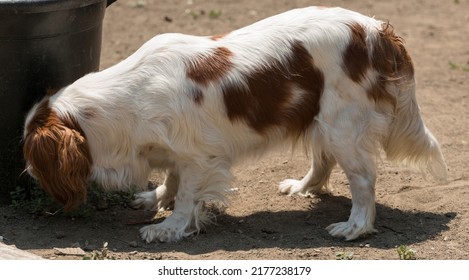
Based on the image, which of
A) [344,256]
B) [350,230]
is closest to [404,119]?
[350,230]

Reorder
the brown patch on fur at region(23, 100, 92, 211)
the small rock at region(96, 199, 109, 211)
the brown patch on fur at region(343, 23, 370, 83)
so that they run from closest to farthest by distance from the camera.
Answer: the brown patch on fur at region(23, 100, 92, 211), the brown patch on fur at region(343, 23, 370, 83), the small rock at region(96, 199, 109, 211)

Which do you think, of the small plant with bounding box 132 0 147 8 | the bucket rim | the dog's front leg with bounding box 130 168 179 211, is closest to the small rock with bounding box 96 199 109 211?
the dog's front leg with bounding box 130 168 179 211

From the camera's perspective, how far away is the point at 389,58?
6.00 meters

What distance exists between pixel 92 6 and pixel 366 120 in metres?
1.98

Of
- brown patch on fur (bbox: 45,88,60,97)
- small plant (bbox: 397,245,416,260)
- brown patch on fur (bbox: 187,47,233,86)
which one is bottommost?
small plant (bbox: 397,245,416,260)

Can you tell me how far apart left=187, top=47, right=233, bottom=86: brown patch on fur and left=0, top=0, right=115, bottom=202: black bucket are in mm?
852

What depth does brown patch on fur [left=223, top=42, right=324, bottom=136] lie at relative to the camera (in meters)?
5.86

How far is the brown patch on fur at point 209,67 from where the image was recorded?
19.0 ft

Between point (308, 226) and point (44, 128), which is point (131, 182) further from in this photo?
point (308, 226)

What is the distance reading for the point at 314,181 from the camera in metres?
6.76

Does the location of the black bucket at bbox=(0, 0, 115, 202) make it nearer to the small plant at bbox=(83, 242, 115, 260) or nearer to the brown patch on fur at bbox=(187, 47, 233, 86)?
the brown patch on fur at bbox=(187, 47, 233, 86)

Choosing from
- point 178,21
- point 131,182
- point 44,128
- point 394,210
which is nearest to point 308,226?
point 394,210

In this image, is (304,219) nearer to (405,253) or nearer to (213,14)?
(405,253)

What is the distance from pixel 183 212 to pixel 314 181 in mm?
1181
